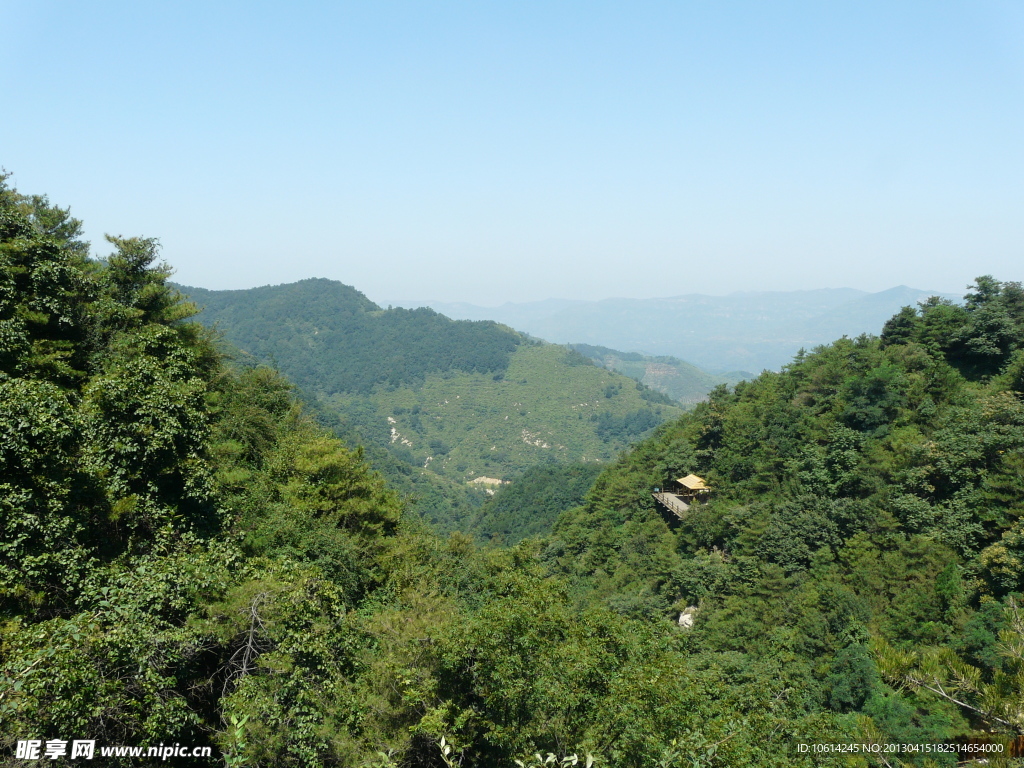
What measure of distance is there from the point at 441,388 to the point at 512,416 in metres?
26.8

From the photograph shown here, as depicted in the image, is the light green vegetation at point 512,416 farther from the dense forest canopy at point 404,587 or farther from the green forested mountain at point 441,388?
the dense forest canopy at point 404,587

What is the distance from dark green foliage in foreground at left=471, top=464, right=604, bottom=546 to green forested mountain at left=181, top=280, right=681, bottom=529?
32.1ft

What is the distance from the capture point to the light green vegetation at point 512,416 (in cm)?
11856

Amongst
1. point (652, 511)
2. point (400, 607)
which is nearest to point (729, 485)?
point (652, 511)

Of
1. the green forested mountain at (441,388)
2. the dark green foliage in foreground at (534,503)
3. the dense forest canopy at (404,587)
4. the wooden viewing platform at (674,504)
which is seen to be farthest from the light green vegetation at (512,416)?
the dense forest canopy at (404,587)

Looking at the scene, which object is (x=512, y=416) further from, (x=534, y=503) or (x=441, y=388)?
(x=534, y=503)

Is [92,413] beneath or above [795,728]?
above

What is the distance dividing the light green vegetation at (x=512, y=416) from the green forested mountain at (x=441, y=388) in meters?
0.28

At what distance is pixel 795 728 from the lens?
838 cm

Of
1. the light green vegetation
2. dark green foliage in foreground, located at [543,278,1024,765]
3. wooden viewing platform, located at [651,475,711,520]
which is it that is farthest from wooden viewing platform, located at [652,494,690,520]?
the light green vegetation

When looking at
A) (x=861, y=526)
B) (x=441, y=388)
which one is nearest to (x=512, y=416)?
(x=441, y=388)

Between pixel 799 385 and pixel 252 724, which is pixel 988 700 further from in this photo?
pixel 799 385

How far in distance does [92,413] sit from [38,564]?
3.02m

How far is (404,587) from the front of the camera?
15.0 meters
